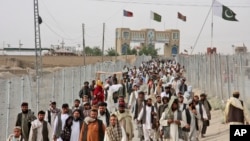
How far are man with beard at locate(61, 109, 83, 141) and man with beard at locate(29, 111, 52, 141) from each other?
304 millimetres

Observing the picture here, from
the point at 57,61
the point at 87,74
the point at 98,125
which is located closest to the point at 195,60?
the point at 87,74

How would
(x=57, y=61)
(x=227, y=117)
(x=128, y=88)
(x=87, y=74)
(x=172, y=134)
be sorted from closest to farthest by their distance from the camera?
(x=172, y=134) → (x=227, y=117) → (x=128, y=88) → (x=87, y=74) → (x=57, y=61)

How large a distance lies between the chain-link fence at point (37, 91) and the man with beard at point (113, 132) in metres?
3.50

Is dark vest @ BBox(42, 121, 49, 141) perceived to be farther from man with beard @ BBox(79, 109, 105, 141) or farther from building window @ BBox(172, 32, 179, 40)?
building window @ BBox(172, 32, 179, 40)

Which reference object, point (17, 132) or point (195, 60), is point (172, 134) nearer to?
point (17, 132)

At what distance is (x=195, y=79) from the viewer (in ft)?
98.1

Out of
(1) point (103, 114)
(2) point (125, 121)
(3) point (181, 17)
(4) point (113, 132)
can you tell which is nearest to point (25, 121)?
(1) point (103, 114)

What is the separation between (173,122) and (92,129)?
2290 millimetres

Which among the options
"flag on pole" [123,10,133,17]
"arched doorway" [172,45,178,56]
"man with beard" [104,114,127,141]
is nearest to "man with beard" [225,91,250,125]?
"man with beard" [104,114,127,141]

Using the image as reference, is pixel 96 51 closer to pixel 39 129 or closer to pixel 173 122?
pixel 173 122

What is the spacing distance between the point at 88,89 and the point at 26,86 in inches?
132

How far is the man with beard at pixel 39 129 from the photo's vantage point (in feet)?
28.0

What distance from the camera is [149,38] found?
115562mm

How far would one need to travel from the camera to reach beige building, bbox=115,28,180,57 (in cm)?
10900
